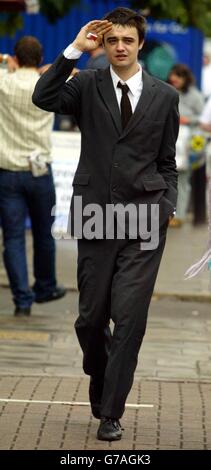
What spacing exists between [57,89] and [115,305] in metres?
1.07

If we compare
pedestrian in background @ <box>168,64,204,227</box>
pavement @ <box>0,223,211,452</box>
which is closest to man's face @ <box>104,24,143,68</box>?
pavement @ <box>0,223,211,452</box>

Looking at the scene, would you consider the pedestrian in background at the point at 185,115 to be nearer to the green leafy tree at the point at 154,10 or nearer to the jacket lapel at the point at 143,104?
the green leafy tree at the point at 154,10

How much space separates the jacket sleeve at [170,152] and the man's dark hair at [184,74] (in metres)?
9.91

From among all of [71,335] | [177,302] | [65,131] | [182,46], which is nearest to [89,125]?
[71,335]

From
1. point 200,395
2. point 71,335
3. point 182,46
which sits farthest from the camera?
point 182,46

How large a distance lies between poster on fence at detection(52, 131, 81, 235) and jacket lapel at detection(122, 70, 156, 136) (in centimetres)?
797

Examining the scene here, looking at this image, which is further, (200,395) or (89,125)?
(200,395)

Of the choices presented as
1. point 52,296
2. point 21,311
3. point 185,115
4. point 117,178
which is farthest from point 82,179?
point 185,115

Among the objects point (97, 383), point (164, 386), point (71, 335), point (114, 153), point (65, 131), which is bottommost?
point (65, 131)

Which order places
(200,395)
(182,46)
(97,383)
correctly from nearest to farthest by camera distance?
1. (97,383)
2. (200,395)
3. (182,46)

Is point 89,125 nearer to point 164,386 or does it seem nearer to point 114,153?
point 114,153

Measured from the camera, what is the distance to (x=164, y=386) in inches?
324

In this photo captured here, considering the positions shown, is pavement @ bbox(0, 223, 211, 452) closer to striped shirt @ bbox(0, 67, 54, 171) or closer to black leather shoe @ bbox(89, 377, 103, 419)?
black leather shoe @ bbox(89, 377, 103, 419)
